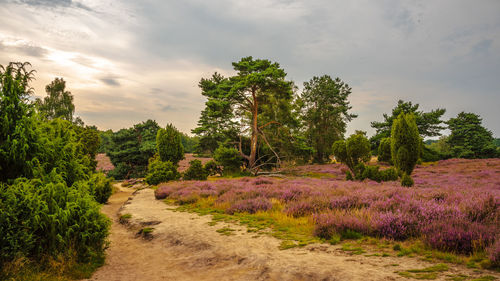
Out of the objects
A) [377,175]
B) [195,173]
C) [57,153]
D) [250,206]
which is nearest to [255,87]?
[195,173]

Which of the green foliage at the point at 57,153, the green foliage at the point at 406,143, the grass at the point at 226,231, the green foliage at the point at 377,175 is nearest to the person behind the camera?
the green foliage at the point at 57,153

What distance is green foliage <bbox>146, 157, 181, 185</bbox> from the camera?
2325 cm

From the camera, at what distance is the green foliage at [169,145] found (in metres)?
24.9

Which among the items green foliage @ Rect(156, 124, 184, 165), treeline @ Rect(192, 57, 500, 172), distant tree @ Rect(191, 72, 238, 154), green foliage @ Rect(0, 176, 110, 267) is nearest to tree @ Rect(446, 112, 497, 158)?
treeline @ Rect(192, 57, 500, 172)

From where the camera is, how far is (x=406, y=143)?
1983 centimetres

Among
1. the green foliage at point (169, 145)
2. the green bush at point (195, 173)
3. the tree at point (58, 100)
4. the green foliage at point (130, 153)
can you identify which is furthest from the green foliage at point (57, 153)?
the tree at point (58, 100)

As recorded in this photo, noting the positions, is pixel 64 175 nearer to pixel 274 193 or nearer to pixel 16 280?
pixel 16 280

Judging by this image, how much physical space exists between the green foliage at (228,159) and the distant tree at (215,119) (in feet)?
12.6

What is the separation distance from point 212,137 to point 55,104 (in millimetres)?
32637

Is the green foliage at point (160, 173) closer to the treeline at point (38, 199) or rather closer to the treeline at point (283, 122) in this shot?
the treeline at point (283, 122)

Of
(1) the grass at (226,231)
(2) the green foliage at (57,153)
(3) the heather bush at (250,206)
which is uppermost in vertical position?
(2) the green foliage at (57,153)

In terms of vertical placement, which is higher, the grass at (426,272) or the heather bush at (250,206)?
the grass at (426,272)

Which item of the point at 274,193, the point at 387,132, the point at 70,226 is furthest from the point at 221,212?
the point at 387,132

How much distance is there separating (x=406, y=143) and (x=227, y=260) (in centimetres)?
1901
